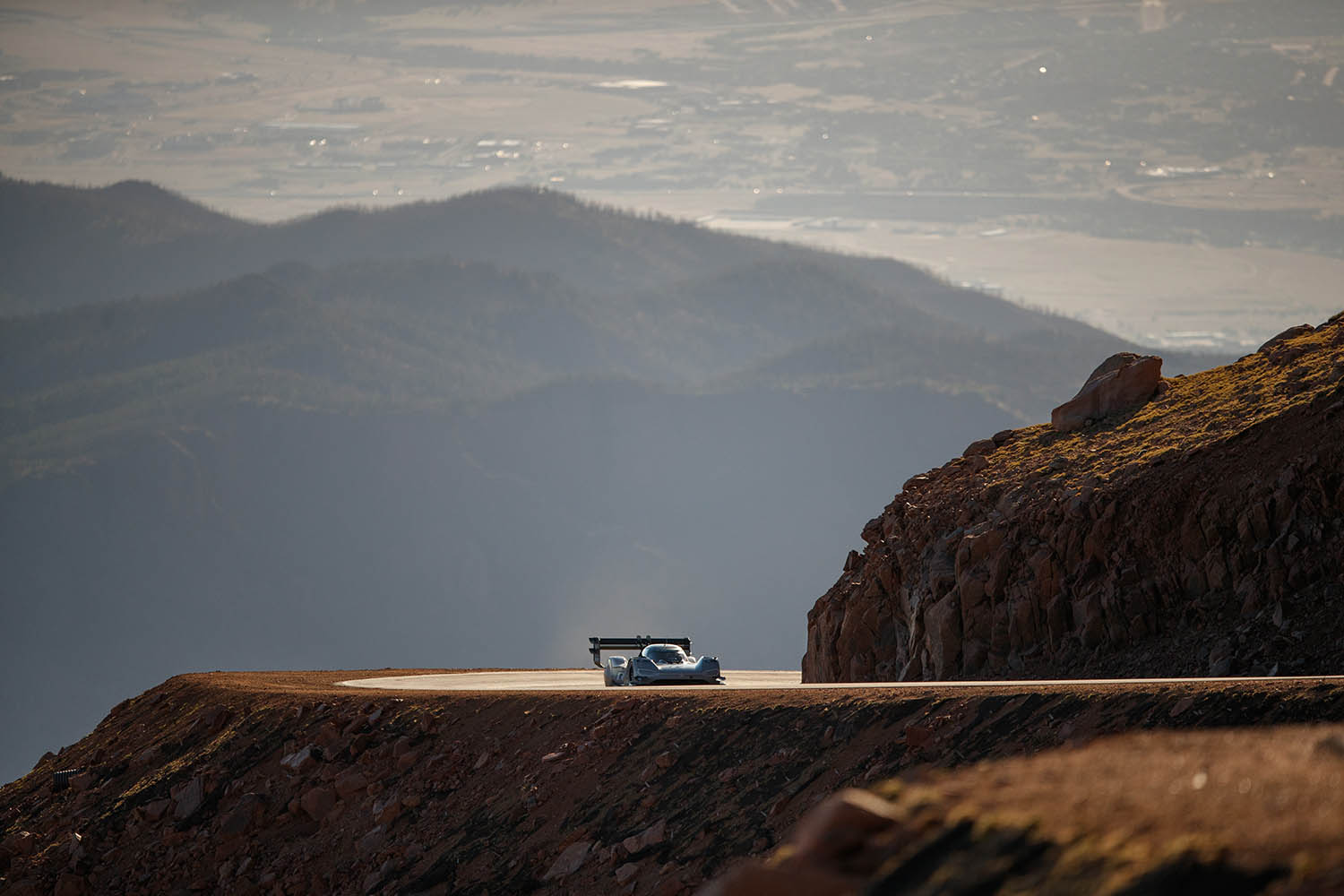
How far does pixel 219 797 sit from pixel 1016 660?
1558 cm

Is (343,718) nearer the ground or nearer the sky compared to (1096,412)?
nearer the ground

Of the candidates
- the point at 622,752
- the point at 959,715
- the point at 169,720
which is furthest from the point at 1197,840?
the point at 169,720

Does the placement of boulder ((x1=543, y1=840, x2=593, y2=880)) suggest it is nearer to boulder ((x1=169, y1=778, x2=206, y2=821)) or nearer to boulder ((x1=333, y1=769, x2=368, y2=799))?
boulder ((x1=333, y1=769, x2=368, y2=799))

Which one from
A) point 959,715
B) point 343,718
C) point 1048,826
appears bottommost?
point 343,718

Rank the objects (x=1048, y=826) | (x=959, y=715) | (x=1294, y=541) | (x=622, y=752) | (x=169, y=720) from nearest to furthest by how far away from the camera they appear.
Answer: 1. (x=1048, y=826)
2. (x=959, y=715)
3. (x=622, y=752)
4. (x=1294, y=541)
5. (x=169, y=720)

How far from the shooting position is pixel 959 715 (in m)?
18.9

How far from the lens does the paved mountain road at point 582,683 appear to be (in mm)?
21625

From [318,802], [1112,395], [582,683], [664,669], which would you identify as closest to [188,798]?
[318,802]

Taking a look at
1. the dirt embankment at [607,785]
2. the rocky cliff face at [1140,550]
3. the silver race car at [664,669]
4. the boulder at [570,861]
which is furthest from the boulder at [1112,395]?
the boulder at [570,861]

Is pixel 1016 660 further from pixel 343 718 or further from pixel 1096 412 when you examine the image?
pixel 343 718

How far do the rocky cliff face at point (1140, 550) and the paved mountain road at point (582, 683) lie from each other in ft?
6.28

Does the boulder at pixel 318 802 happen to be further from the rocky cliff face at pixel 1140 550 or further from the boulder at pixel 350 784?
the rocky cliff face at pixel 1140 550

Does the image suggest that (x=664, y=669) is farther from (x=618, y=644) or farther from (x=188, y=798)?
(x=188, y=798)

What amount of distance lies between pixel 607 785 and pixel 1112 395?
18.9 m
